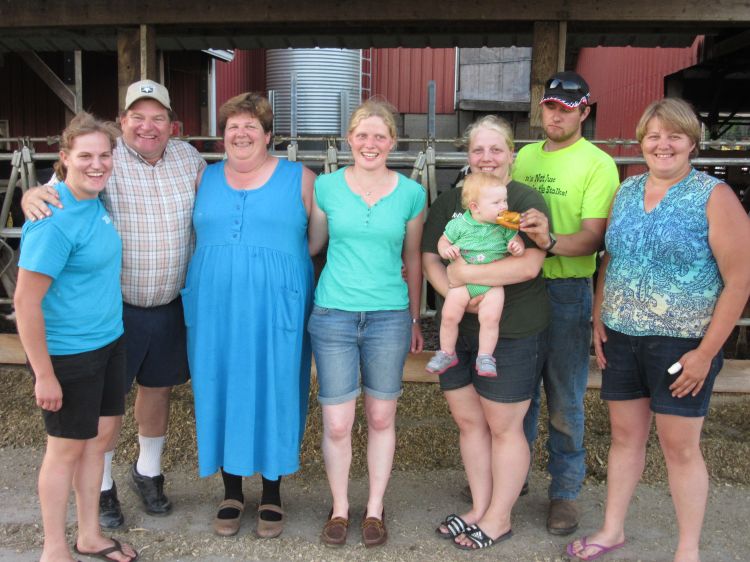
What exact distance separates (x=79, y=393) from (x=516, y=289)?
1.67 metres

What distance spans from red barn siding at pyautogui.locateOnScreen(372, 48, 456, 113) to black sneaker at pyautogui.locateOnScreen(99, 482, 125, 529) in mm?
15273

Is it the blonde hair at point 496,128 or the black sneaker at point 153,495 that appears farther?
the black sneaker at point 153,495

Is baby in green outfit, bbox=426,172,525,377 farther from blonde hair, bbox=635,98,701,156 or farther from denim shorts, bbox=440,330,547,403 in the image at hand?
blonde hair, bbox=635,98,701,156

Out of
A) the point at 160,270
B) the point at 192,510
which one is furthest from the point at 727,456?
the point at 160,270

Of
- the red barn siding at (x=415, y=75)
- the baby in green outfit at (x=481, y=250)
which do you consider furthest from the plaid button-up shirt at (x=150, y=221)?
the red barn siding at (x=415, y=75)

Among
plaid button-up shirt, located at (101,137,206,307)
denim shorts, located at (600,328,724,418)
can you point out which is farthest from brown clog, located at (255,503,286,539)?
denim shorts, located at (600,328,724,418)

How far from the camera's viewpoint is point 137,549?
304 centimetres

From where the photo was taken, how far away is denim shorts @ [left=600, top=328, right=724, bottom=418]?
8.31ft

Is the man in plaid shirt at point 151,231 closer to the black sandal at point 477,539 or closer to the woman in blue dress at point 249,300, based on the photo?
the woman in blue dress at point 249,300

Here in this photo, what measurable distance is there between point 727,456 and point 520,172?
2151mm

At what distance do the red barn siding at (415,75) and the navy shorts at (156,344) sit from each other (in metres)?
15.0

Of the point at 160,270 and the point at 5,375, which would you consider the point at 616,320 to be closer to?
the point at 160,270

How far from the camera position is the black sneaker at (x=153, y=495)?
3359 millimetres

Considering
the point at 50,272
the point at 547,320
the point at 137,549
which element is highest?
the point at 50,272
